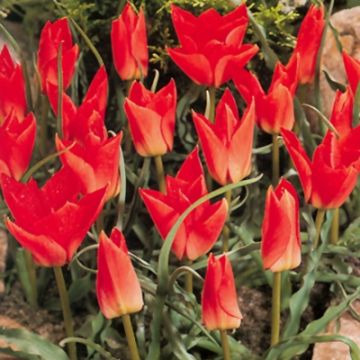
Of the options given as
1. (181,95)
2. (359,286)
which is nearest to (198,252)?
(359,286)

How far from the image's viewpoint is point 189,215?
4.02 feet

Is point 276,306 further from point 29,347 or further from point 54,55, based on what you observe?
point 54,55

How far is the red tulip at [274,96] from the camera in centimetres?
144

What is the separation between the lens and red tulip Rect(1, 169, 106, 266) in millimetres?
1176

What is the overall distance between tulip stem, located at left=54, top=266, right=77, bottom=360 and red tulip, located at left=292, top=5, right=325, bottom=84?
500 mm

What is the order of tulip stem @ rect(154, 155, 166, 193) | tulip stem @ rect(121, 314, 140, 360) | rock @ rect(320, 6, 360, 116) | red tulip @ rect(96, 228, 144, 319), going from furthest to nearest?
rock @ rect(320, 6, 360, 116), tulip stem @ rect(154, 155, 166, 193), tulip stem @ rect(121, 314, 140, 360), red tulip @ rect(96, 228, 144, 319)

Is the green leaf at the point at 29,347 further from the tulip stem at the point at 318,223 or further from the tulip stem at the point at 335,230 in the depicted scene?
the tulip stem at the point at 335,230

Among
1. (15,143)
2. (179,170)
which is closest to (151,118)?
(179,170)

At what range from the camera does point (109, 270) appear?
3.77ft

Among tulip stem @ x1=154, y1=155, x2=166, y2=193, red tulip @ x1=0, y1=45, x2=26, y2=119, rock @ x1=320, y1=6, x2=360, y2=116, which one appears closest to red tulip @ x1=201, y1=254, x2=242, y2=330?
tulip stem @ x1=154, y1=155, x2=166, y2=193

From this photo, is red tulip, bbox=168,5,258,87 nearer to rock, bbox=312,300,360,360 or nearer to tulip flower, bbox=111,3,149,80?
tulip flower, bbox=111,3,149,80

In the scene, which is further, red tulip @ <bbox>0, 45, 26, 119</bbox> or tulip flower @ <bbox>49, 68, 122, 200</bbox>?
red tulip @ <bbox>0, 45, 26, 119</bbox>

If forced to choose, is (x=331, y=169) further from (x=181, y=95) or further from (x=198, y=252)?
(x=181, y=95)

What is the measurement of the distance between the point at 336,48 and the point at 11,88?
65 centimetres
